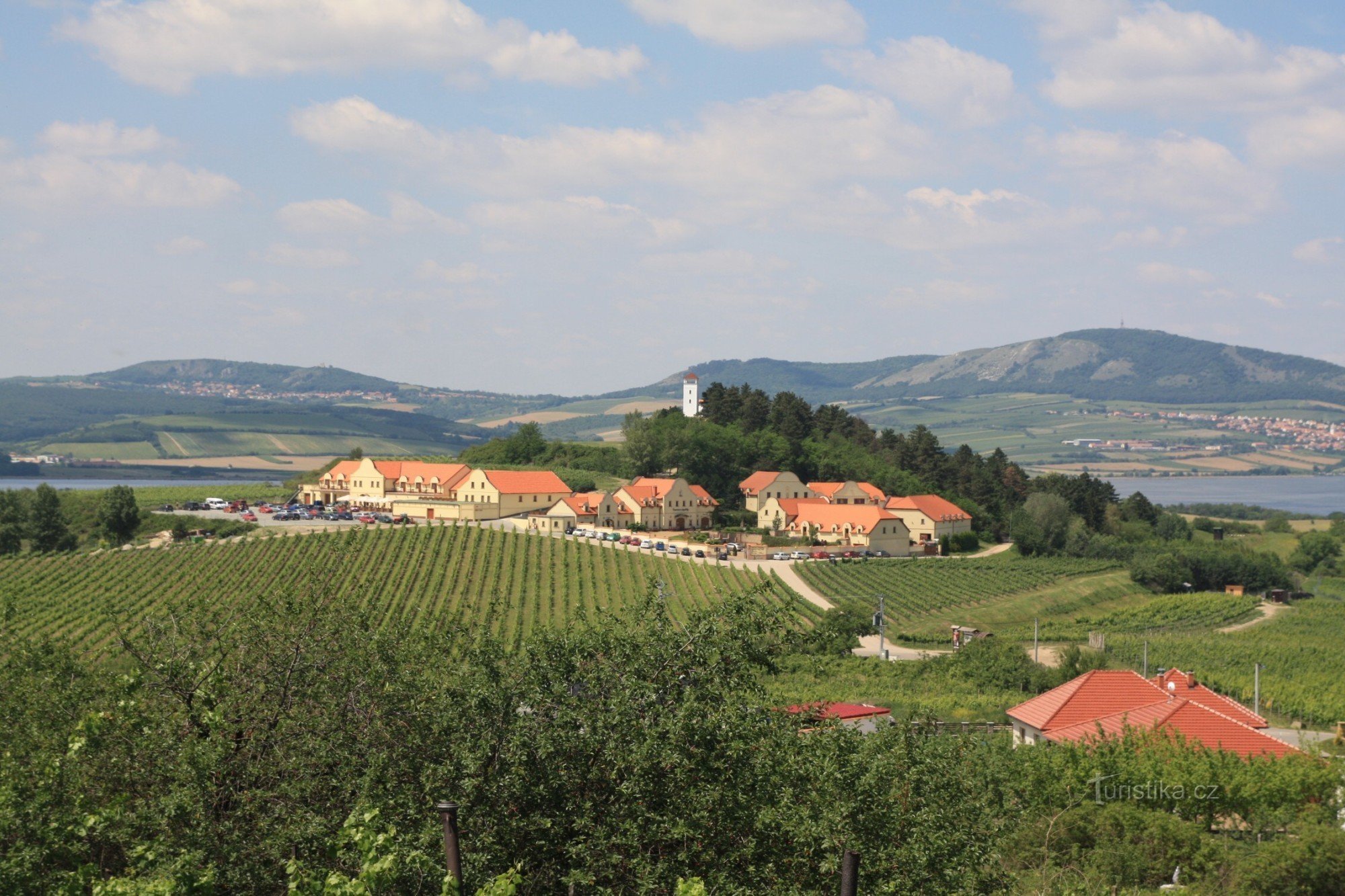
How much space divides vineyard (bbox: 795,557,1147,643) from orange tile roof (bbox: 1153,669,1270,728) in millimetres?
19978

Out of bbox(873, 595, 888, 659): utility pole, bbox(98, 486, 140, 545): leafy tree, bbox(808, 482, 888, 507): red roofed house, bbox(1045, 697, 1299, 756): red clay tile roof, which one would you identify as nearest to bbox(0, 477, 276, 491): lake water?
bbox(98, 486, 140, 545): leafy tree

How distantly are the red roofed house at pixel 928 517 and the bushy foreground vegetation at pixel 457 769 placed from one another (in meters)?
70.4

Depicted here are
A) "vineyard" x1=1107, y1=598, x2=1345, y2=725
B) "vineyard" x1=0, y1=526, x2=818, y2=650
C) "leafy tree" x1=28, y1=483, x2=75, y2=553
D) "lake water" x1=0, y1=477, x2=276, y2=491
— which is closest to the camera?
"vineyard" x1=1107, y1=598, x2=1345, y2=725

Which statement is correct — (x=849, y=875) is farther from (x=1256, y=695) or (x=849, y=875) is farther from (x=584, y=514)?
→ (x=584, y=514)

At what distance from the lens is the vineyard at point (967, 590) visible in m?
60.5

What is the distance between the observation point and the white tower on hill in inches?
4544

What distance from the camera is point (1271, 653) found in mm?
49156

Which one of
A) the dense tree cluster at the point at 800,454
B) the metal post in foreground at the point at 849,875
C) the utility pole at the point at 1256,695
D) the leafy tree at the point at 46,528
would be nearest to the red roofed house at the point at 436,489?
the dense tree cluster at the point at 800,454

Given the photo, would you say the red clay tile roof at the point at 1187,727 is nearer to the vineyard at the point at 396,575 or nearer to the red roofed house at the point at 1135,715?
the red roofed house at the point at 1135,715

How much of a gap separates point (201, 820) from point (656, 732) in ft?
14.9

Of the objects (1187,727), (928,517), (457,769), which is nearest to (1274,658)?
(1187,727)

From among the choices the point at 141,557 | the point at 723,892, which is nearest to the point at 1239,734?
the point at 723,892

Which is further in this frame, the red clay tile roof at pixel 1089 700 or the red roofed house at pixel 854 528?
the red roofed house at pixel 854 528

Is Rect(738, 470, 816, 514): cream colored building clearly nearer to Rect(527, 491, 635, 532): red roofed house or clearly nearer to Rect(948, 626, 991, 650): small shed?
Rect(527, 491, 635, 532): red roofed house
